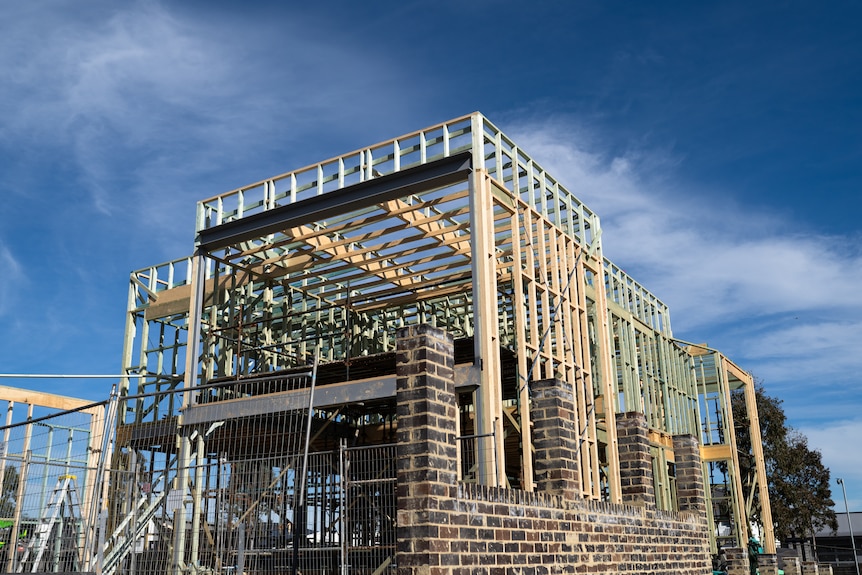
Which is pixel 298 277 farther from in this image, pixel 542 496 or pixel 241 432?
pixel 542 496

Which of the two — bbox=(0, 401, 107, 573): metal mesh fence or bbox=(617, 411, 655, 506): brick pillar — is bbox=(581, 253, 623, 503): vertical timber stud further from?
bbox=(0, 401, 107, 573): metal mesh fence

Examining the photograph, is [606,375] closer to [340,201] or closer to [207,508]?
[340,201]

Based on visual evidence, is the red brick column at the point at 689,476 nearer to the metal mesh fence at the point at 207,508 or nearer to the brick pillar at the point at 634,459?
the brick pillar at the point at 634,459

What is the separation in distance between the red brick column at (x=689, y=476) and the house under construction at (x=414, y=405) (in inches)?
1.6

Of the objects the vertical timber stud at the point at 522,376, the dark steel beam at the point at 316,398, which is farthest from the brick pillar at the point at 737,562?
the dark steel beam at the point at 316,398

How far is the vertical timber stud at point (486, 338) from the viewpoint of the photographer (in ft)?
44.2

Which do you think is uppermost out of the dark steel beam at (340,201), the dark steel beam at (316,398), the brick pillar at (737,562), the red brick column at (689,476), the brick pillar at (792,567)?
the dark steel beam at (340,201)

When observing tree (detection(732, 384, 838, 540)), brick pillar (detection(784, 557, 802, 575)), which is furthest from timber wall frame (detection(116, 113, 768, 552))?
tree (detection(732, 384, 838, 540))

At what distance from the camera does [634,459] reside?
48.4 feet

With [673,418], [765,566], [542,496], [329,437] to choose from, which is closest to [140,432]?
[329,437]

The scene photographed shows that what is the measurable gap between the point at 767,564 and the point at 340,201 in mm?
21543

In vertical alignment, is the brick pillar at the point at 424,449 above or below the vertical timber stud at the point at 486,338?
below

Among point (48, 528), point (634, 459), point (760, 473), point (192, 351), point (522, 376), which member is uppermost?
point (192, 351)

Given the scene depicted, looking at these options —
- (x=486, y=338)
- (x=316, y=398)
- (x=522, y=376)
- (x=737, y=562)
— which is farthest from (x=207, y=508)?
(x=737, y=562)
